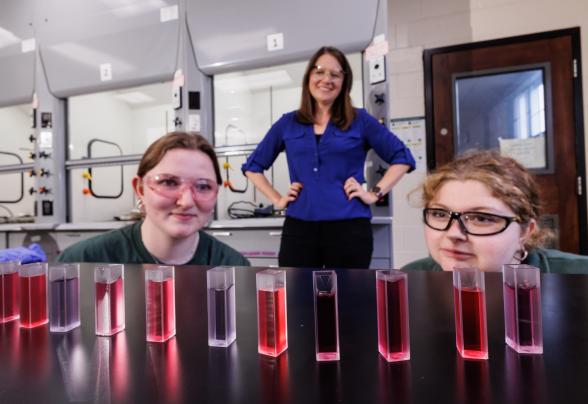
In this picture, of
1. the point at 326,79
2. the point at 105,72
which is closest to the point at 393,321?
the point at 326,79

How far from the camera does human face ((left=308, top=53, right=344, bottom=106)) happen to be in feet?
4.86

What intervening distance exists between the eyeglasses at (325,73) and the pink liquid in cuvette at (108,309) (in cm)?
129

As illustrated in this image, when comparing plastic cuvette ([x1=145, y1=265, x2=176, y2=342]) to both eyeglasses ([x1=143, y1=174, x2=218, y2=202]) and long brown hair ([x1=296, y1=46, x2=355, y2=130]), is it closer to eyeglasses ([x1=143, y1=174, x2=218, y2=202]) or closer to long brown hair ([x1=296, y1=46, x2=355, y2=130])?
eyeglasses ([x1=143, y1=174, x2=218, y2=202])

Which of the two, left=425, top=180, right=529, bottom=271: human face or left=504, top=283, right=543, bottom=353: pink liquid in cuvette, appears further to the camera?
left=425, top=180, right=529, bottom=271: human face

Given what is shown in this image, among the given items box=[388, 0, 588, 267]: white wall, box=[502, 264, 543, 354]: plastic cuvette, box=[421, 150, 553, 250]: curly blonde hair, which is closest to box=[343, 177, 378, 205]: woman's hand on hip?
box=[421, 150, 553, 250]: curly blonde hair

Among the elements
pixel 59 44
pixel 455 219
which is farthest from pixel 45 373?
pixel 59 44

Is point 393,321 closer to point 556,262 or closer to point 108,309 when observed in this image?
point 108,309

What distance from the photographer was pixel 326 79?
4.88ft

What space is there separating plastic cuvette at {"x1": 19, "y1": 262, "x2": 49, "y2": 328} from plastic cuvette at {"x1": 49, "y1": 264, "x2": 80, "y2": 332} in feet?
0.09

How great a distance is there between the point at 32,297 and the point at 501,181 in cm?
86

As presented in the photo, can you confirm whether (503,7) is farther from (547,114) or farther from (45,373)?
(45,373)

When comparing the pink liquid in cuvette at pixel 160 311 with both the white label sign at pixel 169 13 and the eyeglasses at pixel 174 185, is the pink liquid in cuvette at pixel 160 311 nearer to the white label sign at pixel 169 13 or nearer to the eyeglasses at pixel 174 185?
the eyeglasses at pixel 174 185

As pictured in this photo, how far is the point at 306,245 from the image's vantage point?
4.75ft

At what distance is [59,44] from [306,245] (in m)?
2.48
